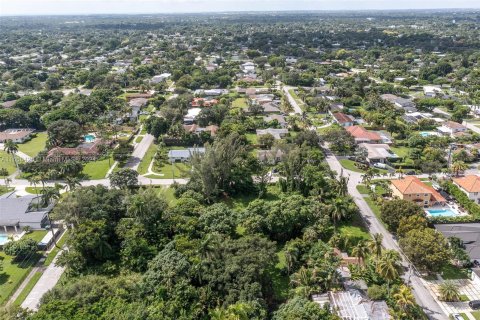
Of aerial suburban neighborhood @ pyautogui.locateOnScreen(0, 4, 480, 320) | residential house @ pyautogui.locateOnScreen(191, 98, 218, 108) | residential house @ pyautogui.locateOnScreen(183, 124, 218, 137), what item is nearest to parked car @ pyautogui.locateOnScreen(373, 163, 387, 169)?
aerial suburban neighborhood @ pyautogui.locateOnScreen(0, 4, 480, 320)

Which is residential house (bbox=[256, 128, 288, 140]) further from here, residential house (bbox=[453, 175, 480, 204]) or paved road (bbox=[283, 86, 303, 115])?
residential house (bbox=[453, 175, 480, 204])

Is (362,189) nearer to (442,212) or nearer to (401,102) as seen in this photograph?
(442,212)

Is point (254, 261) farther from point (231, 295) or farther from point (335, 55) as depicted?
point (335, 55)

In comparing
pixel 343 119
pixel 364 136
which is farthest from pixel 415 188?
pixel 343 119

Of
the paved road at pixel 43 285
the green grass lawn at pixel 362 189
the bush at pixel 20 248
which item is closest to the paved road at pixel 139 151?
the bush at pixel 20 248

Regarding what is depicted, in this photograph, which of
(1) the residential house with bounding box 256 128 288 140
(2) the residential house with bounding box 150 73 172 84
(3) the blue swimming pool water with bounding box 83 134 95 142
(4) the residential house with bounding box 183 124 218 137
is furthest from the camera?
(2) the residential house with bounding box 150 73 172 84

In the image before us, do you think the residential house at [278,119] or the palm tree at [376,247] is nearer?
the palm tree at [376,247]

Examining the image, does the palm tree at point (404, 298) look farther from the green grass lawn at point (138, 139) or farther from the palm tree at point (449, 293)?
the green grass lawn at point (138, 139)
